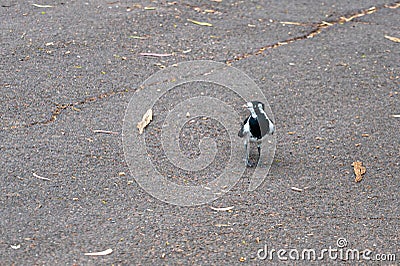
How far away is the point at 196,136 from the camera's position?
554 centimetres

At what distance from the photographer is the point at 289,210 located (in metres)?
4.62

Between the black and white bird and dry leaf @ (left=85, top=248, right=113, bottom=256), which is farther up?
the black and white bird

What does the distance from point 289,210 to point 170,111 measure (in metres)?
1.66

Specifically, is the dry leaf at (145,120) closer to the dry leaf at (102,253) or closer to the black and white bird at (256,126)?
the black and white bird at (256,126)

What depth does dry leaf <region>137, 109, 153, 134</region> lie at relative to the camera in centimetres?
559

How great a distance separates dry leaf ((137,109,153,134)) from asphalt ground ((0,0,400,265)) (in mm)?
167

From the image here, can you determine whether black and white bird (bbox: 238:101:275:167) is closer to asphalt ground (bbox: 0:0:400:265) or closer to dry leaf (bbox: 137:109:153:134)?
asphalt ground (bbox: 0:0:400:265)

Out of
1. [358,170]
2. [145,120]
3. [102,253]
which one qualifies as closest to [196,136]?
[145,120]

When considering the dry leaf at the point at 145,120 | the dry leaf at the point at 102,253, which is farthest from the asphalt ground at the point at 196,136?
the dry leaf at the point at 145,120

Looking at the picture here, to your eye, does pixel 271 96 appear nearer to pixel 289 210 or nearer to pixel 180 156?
pixel 180 156

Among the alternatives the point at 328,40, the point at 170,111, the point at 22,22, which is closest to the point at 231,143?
Result: the point at 170,111

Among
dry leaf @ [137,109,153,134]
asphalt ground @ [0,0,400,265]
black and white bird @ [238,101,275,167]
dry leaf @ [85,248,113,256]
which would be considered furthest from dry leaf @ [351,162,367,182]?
dry leaf @ [85,248,113,256]

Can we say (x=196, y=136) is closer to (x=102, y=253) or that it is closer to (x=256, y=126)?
(x=256, y=126)

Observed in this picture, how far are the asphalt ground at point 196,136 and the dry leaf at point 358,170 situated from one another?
2.1 inches
